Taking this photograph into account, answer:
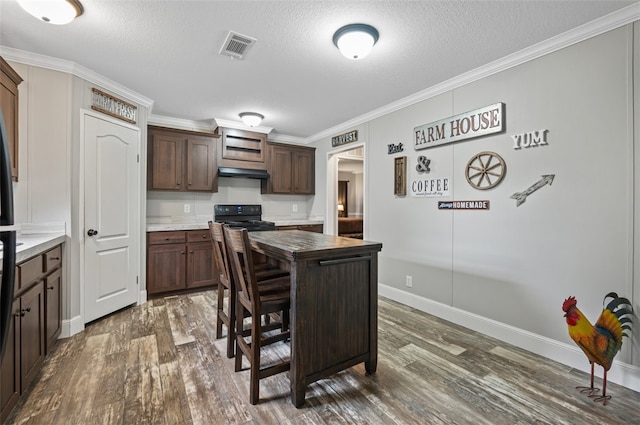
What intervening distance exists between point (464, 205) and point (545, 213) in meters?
0.66

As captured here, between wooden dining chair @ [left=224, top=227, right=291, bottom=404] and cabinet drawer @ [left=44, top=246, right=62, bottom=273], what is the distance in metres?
1.38

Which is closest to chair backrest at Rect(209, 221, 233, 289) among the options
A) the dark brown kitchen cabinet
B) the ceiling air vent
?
the ceiling air vent

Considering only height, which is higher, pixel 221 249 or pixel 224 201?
pixel 224 201

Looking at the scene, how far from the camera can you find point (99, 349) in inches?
92.9

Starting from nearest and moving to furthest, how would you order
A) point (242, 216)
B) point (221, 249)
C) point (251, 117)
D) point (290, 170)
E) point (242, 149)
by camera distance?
point (221, 249) → point (251, 117) → point (242, 149) → point (242, 216) → point (290, 170)

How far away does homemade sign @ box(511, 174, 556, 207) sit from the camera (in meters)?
2.26

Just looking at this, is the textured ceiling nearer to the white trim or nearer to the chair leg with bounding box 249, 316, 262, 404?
the white trim

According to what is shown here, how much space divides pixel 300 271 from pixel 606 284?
2107 millimetres

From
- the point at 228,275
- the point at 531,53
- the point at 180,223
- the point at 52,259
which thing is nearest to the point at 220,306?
the point at 228,275

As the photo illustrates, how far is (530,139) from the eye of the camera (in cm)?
236

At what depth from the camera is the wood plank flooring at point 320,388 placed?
1.62 metres

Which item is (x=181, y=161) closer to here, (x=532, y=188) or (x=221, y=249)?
(x=221, y=249)

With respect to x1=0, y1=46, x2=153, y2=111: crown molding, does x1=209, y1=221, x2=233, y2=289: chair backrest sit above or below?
below

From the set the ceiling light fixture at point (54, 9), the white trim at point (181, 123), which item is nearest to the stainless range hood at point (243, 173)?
the white trim at point (181, 123)
